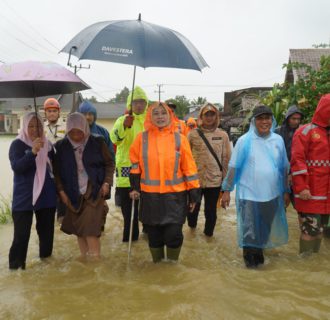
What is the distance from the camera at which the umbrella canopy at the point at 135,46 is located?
139 inches

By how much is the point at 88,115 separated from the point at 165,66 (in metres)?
1.63

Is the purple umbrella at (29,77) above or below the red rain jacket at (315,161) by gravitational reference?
above

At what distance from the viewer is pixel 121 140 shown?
4531 millimetres

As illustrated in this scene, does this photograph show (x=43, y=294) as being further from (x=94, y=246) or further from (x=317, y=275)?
(x=317, y=275)

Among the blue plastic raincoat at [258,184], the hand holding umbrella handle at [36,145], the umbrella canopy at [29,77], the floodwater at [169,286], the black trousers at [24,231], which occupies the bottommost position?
the floodwater at [169,286]

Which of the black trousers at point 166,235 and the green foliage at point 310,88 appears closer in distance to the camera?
the black trousers at point 166,235

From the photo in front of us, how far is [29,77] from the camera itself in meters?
3.18

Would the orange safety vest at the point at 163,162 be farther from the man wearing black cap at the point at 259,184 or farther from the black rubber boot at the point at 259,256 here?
the black rubber boot at the point at 259,256

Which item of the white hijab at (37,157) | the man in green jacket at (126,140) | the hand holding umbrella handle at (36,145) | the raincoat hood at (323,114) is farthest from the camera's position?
the man in green jacket at (126,140)

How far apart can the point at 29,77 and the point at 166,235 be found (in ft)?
6.32

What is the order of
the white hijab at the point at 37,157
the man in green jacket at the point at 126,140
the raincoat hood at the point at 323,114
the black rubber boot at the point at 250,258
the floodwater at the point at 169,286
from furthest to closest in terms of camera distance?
1. the man in green jacket at the point at 126,140
2. the black rubber boot at the point at 250,258
3. the raincoat hood at the point at 323,114
4. the white hijab at the point at 37,157
5. the floodwater at the point at 169,286

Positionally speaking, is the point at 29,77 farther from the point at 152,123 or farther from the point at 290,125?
the point at 290,125

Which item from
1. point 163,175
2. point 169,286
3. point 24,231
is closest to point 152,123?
point 163,175

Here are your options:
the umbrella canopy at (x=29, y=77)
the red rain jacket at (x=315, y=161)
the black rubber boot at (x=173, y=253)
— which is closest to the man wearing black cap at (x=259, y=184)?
the red rain jacket at (x=315, y=161)
